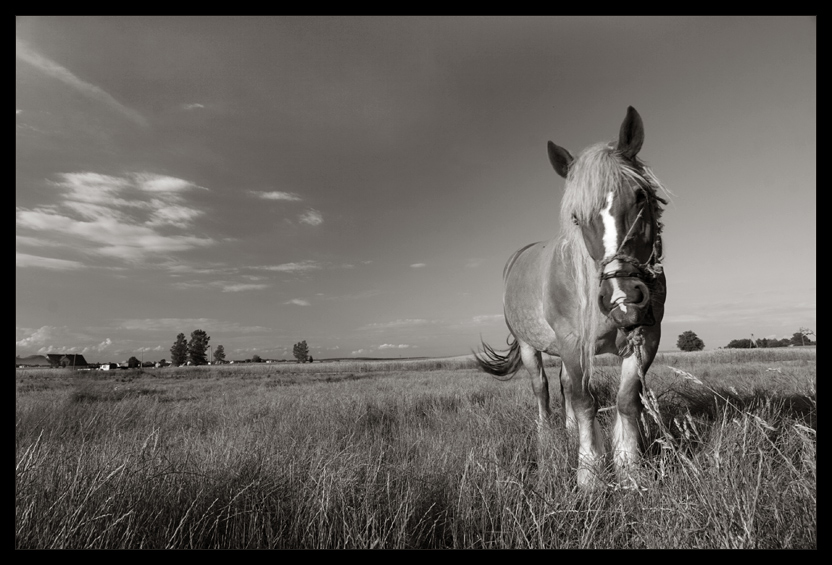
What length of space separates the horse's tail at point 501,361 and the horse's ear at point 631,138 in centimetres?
394

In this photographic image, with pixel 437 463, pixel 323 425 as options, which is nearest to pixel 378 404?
pixel 323 425

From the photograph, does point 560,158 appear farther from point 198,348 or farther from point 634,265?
point 198,348

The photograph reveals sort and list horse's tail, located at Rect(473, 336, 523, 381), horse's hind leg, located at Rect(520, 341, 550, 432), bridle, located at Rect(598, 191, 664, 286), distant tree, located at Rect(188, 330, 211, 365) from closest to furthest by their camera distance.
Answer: bridle, located at Rect(598, 191, 664, 286), horse's hind leg, located at Rect(520, 341, 550, 432), horse's tail, located at Rect(473, 336, 523, 381), distant tree, located at Rect(188, 330, 211, 365)

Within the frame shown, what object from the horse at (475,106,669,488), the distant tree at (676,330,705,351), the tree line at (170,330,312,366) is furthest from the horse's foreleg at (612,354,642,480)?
the tree line at (170,330,312,366)

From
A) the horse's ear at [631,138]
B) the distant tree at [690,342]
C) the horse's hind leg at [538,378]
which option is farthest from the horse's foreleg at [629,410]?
the distant tree at [690,342]

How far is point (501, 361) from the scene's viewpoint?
6867mm

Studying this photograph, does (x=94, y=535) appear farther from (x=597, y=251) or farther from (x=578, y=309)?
(x=578, y=309)

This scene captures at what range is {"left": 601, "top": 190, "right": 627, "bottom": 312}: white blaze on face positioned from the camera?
2.32m

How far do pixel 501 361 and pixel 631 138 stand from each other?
4776 mm

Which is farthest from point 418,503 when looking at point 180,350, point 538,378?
point 180,350

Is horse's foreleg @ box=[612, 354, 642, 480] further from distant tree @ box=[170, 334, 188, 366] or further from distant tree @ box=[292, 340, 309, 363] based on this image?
distant tree @ box=[292, 340, 309, 363]

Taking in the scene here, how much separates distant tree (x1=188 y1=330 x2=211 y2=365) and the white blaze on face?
90.4 meters
